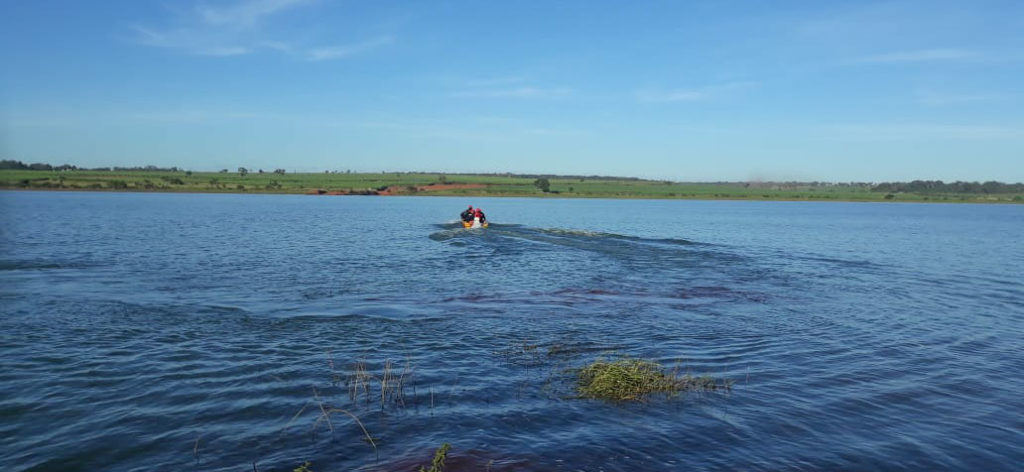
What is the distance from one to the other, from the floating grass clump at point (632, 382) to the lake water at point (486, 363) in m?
0.36

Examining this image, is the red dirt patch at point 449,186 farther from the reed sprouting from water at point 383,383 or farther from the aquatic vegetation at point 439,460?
the aquatic vegetation at point 439,460

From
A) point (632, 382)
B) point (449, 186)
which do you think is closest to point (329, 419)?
point (632, 382)

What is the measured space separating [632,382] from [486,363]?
3706mm

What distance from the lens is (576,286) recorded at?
28.1 m

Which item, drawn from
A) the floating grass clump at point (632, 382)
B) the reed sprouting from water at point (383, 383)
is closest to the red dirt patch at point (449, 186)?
the reed sprouting from water at point (383, 383)

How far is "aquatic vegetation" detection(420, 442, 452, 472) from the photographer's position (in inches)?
364

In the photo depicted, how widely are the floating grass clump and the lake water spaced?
0.36 metres

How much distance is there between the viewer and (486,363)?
15.4 meters

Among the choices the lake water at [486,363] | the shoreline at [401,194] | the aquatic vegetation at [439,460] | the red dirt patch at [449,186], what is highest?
the red dirt patch at [449,186]

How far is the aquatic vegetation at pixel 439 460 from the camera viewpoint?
9234 millimetres

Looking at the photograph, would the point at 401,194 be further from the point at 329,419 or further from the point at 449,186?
the point at 329,419

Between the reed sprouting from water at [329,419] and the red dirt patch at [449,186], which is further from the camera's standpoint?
the red dirt patch at [449,186]

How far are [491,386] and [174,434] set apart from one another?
6010 millimetres

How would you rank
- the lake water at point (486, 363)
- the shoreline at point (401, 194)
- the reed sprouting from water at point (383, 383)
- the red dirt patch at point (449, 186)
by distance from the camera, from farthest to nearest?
the red dirt patch at point (449, 186) < the shoreline at point (401, 194) < the reed sprouting from water at point (383, 383) < the lake water at point (486, 363)
